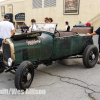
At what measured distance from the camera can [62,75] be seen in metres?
4.23

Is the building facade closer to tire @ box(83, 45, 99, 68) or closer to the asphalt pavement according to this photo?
tire @ box(83, 45, 99, 68)

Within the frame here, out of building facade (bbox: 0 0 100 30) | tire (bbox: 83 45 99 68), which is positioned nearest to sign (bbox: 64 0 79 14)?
building facade (bbox: 0 0 100 30)

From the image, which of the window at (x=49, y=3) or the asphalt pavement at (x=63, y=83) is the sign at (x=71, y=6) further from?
the asphalt pavement at (x=63, y=83)

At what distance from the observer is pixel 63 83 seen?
3639 millimetres

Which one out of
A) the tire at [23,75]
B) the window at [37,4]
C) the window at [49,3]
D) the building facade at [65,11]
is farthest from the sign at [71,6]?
the tire at [23,75]

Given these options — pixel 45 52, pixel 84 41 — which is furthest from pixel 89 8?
pixel 45 52

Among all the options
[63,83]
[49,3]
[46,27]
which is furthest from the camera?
[49,3]

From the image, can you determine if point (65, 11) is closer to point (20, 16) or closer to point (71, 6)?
point (71, 6)

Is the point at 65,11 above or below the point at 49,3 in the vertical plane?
below

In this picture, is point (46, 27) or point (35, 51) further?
point (46, 27)

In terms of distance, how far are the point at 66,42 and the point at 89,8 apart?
2042 centimetres

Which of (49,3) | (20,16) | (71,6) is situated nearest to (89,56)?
(71,6)

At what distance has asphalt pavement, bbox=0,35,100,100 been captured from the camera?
2.97 m

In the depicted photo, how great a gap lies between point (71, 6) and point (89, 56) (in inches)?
822
